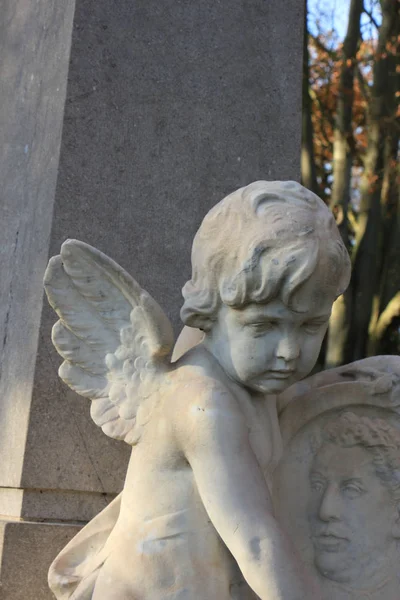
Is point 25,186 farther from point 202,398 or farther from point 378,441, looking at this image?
point 378,441

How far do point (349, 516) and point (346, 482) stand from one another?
0.10 meters

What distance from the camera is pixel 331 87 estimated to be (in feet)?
29.8

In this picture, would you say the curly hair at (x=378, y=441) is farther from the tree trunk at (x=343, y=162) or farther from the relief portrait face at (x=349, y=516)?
the tree trunk at (x=343, y=162)

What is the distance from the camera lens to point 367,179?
808cm

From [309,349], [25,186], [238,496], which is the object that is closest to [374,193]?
[25,186]

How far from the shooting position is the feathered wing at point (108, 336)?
2.57 meters

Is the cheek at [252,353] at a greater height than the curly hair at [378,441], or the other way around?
the cheek at [252,353]

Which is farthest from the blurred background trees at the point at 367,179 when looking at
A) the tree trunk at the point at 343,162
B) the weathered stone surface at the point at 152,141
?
the weathered stone surface at the point at 152,141

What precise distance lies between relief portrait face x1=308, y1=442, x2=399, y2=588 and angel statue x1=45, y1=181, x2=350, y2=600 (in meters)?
0.22

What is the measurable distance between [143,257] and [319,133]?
21.9 feet

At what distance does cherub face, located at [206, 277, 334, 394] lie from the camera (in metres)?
2.39

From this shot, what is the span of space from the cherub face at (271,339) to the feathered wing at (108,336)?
201 mm

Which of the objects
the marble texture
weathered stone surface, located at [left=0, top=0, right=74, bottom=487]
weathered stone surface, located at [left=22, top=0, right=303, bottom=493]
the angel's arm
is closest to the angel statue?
the angel's arm

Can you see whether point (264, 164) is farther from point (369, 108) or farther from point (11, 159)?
point (369, 108)
